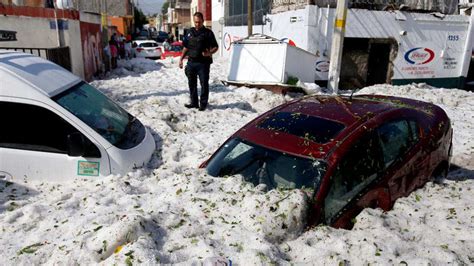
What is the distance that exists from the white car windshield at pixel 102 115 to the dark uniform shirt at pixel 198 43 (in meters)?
2.94

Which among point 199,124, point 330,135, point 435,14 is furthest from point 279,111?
point 435,14

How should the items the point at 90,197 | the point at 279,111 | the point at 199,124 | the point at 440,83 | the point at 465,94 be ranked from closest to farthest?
1. the point at 90,197
2. the point at 279,111
3. the point at 199,124
4. the point at 465,94
5. the point at 440,83

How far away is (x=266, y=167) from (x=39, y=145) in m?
2.55

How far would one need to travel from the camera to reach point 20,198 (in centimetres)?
381

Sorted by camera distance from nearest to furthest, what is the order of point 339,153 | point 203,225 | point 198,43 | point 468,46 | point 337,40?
point 203,225 → point 339,153 → point 198,43 → point 337,40 → point 468,46

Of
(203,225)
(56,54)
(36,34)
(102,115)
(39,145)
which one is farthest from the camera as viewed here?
(36,34)

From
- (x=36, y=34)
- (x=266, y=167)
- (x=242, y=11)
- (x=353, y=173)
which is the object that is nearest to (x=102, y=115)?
(x=266, y=167)

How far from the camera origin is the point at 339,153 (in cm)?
323

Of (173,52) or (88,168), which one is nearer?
(88,168)

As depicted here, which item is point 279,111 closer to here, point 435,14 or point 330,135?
point 330,135

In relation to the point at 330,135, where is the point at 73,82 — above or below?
above

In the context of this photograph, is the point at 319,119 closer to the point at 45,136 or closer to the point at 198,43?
the point at 45,136

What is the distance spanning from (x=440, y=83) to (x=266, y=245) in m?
15.5

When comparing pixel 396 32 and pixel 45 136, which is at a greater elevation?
pixel 396 32
